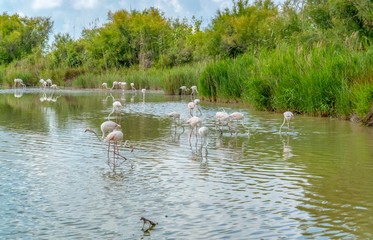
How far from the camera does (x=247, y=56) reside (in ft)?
68.1

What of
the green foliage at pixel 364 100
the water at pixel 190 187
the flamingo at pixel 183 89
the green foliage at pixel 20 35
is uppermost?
the green foliage at pixel 20 35

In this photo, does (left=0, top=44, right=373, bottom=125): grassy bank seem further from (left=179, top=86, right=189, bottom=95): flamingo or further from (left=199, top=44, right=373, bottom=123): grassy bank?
(left=179, top=86, right=189, bottom=95): flamingo

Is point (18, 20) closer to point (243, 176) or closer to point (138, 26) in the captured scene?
point (138, 26)

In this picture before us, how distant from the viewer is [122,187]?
6207 millimetres

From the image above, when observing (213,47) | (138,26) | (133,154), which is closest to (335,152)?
(133,154)

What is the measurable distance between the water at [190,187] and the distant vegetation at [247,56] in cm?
364

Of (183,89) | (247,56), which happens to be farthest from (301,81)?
(183,89)

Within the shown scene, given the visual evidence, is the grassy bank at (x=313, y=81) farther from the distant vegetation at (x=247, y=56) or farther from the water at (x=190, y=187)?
the water at (x=190, y=187)

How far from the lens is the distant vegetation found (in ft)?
46.8

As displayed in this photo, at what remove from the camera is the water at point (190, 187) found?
468cm

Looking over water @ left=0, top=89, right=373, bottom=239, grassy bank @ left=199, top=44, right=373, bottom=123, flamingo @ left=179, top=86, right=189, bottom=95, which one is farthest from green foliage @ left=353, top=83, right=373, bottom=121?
flamingo @ left=179, top=86, right=189, bottom=95

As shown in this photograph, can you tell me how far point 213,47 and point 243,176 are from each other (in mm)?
26191

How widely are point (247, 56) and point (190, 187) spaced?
15198 mm

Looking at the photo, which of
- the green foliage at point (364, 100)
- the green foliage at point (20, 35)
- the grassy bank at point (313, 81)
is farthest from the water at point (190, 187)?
the green foliage at point (20, 35)
